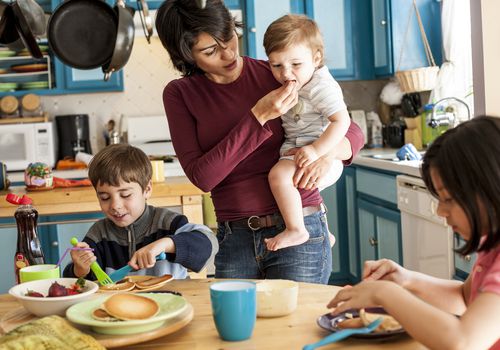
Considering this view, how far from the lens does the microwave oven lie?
4.95 meters

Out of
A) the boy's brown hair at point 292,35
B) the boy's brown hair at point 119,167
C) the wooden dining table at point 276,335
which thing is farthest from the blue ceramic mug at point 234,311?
the boy's brown hair at point 292,35

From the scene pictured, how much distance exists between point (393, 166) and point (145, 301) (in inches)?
98.2

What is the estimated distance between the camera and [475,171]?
117cm

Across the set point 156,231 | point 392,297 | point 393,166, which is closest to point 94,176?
point 156,231

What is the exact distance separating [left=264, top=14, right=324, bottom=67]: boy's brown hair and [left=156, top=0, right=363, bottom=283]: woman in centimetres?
10

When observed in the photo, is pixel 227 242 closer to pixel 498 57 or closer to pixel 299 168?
A: pixel 299 168

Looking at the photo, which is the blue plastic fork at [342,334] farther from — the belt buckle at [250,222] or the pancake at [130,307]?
the belt buckle at [250,222]

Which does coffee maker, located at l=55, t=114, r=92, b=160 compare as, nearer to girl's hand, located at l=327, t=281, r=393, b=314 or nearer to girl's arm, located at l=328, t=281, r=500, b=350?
girl's hand, located at l=327, t=281, r=393, b=314

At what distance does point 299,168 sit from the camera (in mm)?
1986

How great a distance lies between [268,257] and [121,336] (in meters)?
0.68

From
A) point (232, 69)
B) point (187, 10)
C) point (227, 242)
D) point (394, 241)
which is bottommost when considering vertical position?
point (394, 241)

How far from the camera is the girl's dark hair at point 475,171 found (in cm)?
117

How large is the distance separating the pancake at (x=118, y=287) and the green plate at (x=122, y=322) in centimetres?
19

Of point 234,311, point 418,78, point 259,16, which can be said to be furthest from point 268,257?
point 259,16
